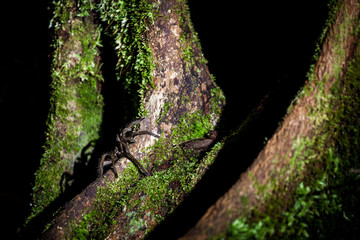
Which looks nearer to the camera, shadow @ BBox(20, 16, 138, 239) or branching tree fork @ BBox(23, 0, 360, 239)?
branching tree fork @ BBox(23, 0, 360, 239)

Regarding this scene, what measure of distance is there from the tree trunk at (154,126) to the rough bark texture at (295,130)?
0.65m

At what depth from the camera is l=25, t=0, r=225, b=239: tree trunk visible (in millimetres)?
1803

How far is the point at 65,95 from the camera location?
117 inches

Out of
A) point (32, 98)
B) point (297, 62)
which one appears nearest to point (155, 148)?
point (297, 62)

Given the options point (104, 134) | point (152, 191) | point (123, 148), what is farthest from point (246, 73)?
point (104, 134)

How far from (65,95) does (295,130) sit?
2.97 m

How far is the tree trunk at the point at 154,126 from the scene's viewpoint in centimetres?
180

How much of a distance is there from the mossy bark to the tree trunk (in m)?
0.49

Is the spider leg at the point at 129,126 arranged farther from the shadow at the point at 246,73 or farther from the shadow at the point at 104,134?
the shadow at the point at 246,73

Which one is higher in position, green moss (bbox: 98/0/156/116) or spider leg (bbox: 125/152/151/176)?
green moss (bbox: 98/0/156/116)

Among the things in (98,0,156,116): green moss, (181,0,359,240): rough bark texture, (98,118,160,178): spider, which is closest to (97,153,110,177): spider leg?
(98,118,160,178): spider

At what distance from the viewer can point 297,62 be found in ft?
5.15

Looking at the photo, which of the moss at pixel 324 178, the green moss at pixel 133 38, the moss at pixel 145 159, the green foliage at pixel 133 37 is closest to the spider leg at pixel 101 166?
the moss at pixel 145 159

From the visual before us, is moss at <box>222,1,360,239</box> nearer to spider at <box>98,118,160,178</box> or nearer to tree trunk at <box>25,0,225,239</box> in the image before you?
tree trunk at <box>25,0,225,239</box>
